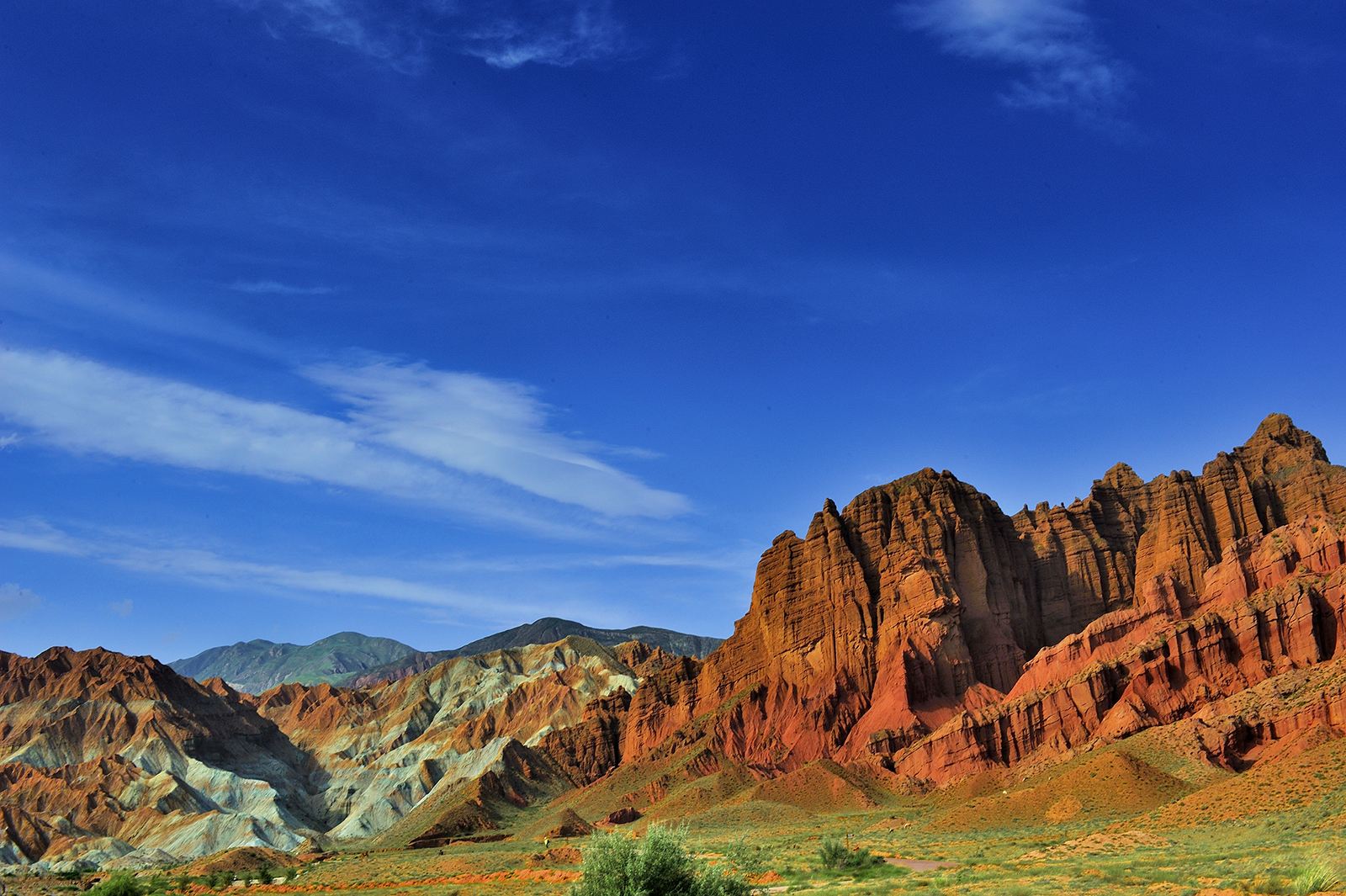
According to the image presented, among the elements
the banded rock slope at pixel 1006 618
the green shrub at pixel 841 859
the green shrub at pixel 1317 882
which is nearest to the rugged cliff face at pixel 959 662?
the banded rock slope at pixel 1006 618

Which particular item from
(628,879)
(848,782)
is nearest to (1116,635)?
(848,782)

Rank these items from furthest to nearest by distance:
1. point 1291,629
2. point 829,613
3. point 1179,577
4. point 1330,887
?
1. point 829,613
2. point 1179,577
3. point 1291,629
4. point 1330,887

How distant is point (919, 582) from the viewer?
449 feet

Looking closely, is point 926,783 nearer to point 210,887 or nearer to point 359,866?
point 359,866

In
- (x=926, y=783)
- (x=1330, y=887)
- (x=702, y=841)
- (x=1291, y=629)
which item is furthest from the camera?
(x=926, y=783)

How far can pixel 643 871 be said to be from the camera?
35.1m

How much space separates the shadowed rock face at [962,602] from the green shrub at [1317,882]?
75126 millimetres

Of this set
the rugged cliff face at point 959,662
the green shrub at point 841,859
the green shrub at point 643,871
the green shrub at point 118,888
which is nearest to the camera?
the green shrub at point 643,871

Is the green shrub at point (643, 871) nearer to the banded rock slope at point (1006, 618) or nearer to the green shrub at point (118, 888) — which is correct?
the green shrub at point (118, 888)

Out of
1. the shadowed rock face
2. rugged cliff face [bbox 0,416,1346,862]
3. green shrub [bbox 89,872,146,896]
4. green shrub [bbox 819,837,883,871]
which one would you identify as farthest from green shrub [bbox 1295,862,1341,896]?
the shadowed rock face

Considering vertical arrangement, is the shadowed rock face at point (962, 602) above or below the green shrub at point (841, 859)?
above

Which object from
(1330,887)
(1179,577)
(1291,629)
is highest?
(1179,577)

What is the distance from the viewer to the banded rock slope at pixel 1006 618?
10506 centimetres

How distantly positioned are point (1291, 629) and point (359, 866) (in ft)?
260
